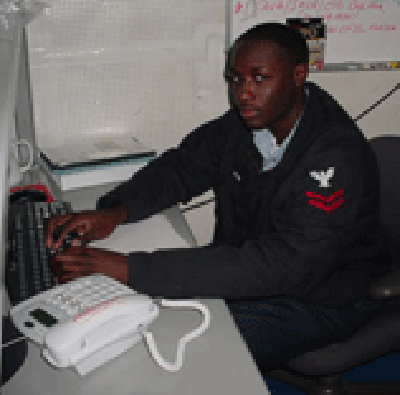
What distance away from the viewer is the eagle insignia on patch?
116 centimetres

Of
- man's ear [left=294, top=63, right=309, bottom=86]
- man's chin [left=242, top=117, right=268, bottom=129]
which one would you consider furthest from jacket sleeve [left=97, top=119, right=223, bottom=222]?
man's ear [left=294, top=63, right=309, bottom=86]

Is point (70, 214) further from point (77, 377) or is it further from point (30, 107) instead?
point (30, 107)

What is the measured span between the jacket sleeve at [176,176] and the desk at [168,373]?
518 millimetres

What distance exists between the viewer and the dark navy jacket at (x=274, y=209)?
41.8 inches

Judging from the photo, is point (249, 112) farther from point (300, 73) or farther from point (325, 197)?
point (325, 197)

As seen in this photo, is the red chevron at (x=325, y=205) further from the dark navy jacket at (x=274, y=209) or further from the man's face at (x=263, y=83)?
the man's face at (x=263, y=83)

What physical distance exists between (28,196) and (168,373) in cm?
82

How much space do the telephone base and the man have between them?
0.15 meters

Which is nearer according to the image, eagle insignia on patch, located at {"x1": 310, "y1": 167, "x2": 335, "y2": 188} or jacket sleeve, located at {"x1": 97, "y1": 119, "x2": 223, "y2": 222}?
eagle insignia on patch, located at {"x1": 310, "y1": 167, "x2": 335, "y2": 188}

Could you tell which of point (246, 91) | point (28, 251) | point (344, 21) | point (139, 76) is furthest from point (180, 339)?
point (344, 21)

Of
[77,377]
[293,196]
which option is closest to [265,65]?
[293,196]

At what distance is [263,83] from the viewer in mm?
1287

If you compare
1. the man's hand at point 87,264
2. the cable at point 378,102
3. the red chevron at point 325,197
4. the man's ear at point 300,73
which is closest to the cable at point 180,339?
the man's hand at point 87,264

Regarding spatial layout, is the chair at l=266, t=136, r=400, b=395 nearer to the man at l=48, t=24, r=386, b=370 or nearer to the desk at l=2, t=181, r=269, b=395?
the man at l=48, t=24, r=386, b=370
